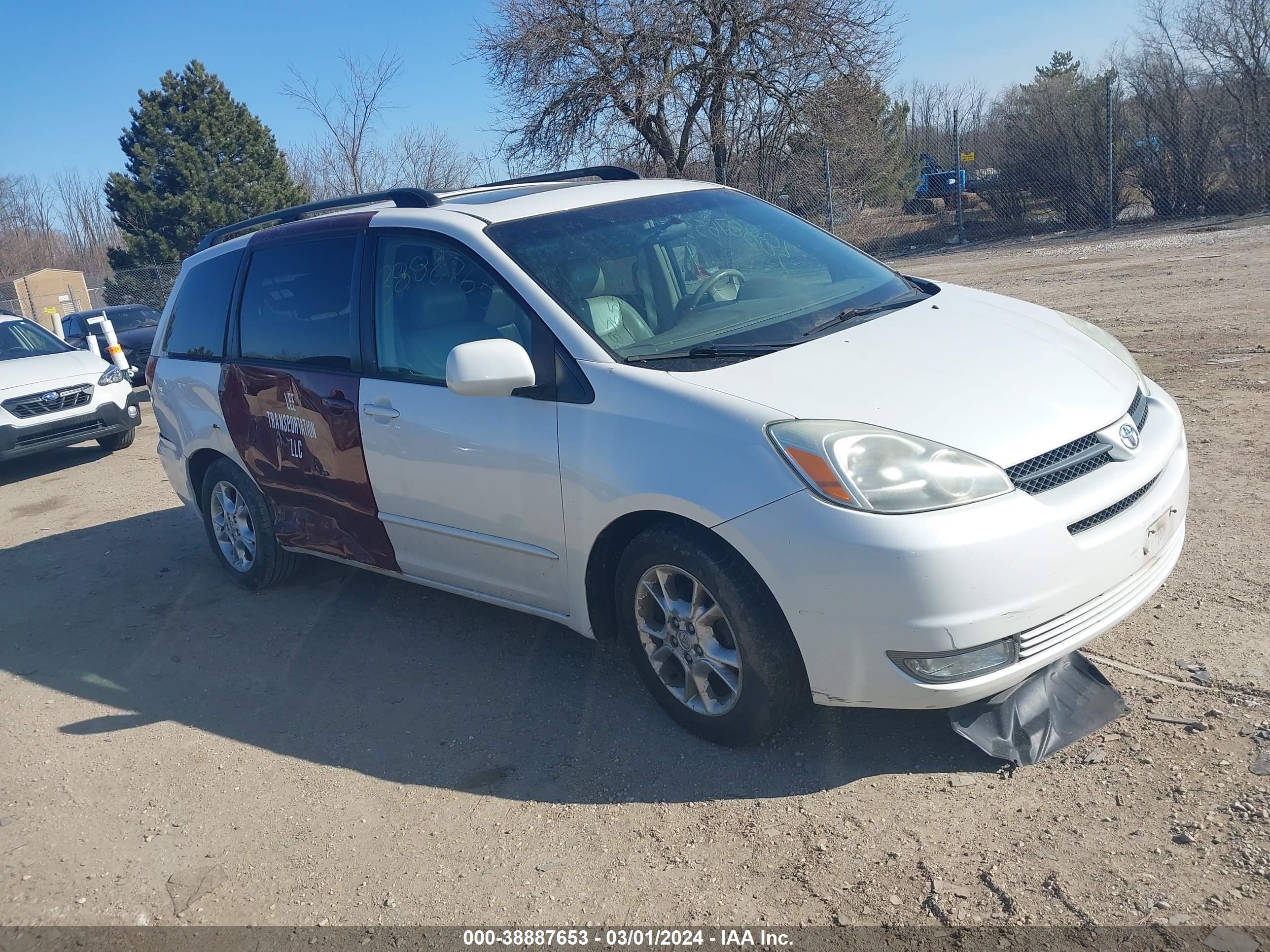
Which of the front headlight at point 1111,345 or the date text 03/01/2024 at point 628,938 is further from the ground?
the front headlight at point 1111,345

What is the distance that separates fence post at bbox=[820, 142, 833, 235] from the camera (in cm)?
2058

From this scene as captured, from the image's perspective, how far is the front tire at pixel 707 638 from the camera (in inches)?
125

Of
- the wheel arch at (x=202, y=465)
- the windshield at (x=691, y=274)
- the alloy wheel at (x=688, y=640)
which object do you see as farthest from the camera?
the wheel arch at (x=202, y=465)

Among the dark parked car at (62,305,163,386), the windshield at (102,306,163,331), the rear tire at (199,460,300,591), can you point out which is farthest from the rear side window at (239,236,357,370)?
the windshield at (102,306,163,331)

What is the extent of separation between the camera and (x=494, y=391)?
12.0ft

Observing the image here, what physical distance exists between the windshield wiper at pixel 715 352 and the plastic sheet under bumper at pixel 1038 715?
135cm

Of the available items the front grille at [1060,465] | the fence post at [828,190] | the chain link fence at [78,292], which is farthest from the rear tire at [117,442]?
the chain link fence at [78,292]

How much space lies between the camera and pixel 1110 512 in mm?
3109

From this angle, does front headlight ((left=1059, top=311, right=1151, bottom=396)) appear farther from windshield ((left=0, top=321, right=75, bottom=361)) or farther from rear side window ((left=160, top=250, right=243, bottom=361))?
windshield ((left=0, top=321, right=75, bottom=361))

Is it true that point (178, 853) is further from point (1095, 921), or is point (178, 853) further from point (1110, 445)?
point (1110, 445)

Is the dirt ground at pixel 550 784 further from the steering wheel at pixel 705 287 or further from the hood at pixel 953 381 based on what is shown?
the steering wheel at pixel 705 287

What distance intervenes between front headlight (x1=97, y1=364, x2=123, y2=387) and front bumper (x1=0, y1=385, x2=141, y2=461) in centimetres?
20

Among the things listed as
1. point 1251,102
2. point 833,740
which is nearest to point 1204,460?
point 833,740

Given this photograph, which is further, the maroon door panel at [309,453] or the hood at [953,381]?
the maroon door panel at [309,453]
